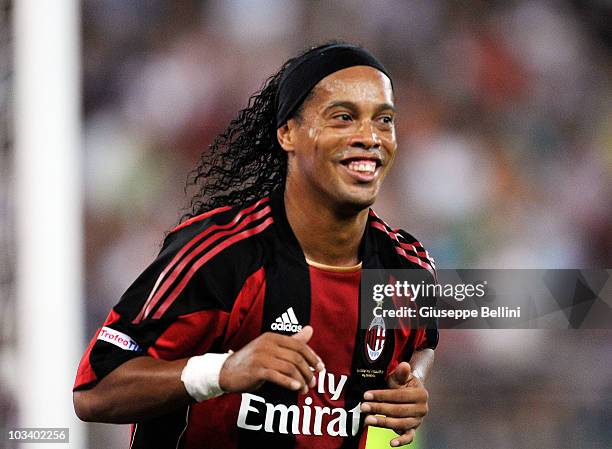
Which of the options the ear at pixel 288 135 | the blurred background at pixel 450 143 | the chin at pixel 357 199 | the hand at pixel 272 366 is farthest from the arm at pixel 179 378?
the blurred background at pixel 450 143

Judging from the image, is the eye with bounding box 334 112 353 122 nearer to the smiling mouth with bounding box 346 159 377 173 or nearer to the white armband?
the smiling mouth with bounding box 346 159 377 173

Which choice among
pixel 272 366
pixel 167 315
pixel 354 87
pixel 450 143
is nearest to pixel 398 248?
pixel 354 87

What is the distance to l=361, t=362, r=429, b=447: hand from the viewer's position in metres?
2.66

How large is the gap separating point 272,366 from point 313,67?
41.5 inches

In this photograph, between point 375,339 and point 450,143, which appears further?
point 450,143

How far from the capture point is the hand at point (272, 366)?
88.8 inches

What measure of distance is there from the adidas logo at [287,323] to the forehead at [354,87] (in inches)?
26.0

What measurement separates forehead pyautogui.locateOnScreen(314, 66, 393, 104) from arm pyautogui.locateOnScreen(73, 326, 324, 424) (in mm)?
782

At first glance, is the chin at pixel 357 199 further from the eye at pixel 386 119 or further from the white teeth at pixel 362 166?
the eye at pixel 386 119

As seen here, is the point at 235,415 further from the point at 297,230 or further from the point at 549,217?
the point at 549,217

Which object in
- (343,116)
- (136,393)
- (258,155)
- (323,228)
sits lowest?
(136,393)

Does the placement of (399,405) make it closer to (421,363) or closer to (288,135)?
(421,363)

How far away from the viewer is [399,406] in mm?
2680

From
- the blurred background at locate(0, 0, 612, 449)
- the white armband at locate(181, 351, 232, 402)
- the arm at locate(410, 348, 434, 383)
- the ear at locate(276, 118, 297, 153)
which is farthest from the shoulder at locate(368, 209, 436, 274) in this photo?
the blurred background at locate(0, 0, 612, 449)
